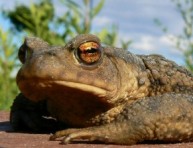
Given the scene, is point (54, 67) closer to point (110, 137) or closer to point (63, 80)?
point (63, 80)

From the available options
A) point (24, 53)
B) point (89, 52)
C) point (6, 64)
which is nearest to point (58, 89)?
point (89, 52)

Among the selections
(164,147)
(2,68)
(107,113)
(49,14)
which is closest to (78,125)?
(107,113)

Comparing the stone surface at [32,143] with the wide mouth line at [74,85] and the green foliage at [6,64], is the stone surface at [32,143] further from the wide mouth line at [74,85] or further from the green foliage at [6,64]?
the green foliage at [6,64]

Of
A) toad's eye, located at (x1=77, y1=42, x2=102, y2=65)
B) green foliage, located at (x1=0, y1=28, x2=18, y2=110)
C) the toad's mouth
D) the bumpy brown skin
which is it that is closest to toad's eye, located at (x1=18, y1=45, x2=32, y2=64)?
the bumpy brown skin

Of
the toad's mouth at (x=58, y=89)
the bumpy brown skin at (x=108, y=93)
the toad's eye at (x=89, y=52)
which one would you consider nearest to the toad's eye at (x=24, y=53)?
the bumpy brown skin at (x=108, y=93)

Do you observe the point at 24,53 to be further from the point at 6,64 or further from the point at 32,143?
the point at 6,64

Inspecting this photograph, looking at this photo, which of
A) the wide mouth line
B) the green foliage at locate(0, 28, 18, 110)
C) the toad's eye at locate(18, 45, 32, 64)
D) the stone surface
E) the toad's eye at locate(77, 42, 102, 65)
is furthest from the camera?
the green foliage at locate(0, 28, 18, 110)

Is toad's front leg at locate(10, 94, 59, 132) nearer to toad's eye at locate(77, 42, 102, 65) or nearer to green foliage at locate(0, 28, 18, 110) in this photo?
toad's eye at locate(77, 42, 102, 65)
